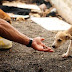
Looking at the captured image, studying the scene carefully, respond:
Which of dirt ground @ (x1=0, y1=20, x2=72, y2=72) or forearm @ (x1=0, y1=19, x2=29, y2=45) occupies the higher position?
forearm @ (x1=0, y1=19, x2=29, y2=45)

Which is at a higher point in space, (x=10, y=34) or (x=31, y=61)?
(x=10, y=34)

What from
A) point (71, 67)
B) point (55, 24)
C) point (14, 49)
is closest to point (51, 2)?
point (55, 24)

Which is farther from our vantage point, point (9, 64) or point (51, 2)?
point (51, 2)

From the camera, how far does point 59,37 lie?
136 inches

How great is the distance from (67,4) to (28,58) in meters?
4.47

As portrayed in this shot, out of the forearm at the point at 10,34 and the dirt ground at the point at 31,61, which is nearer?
the forearm at the point at 10,34

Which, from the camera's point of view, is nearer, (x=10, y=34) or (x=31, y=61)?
(x=10, y=34)

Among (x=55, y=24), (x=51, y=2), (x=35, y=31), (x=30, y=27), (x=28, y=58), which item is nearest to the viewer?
(x=28, y=58)

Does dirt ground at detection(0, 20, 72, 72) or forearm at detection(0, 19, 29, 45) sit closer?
forearm at detection(0, 19, 29, 45)

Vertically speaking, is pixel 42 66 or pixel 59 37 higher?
pixel 59 37

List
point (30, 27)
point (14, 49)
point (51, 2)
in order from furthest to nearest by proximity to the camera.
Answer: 1. point (51, 2)
2. point (30, 27)
3. point (14, 49)

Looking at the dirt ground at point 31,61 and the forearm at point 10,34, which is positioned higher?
the forearm at point 10,34

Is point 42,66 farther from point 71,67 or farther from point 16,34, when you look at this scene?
point 16,34

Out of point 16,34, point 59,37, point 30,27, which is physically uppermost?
point 16,34
